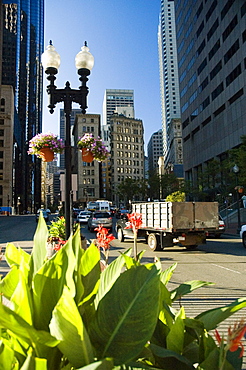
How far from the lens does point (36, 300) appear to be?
47.1 inches

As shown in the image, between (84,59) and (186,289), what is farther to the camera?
(84,59)

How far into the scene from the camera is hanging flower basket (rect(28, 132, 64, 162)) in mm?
9578

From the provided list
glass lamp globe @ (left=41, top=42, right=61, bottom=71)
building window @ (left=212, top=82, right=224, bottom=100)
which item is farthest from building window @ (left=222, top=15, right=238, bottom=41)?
glass lamp globe @ (left=41, top=42, right=61, bottom=71)

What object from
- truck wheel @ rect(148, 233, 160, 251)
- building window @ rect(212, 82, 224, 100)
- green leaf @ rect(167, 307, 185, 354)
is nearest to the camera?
green leaf @ rect(167, 307, 185, 354)

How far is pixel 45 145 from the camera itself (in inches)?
379

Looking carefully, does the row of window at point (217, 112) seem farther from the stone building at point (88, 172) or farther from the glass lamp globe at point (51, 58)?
the stone building at point (88, 172)

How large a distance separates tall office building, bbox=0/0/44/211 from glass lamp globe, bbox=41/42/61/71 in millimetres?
98535

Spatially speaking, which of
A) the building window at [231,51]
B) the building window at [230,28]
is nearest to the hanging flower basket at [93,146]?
the building window at [231,51]

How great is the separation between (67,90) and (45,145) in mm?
1985

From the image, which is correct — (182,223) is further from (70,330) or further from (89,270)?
(70,330)

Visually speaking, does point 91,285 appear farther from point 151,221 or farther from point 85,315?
point 151,221

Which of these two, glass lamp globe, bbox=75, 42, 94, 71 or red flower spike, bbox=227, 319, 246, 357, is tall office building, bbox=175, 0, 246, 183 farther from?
red flower spike, bbox=227, 319, 246, 357

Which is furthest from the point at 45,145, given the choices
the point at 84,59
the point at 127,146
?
the point at 127,146

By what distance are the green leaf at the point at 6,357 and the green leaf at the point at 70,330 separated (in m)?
0.26
